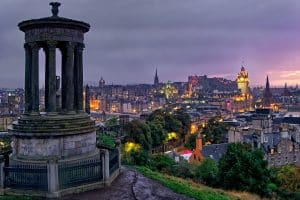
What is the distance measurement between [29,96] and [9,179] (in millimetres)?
5058

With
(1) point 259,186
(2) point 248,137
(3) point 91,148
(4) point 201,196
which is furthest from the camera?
(2) point 248,137

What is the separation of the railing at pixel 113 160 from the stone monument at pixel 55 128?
0.18 ft

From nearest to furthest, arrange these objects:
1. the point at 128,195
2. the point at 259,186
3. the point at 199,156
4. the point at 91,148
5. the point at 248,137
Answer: the point at 128,195 < the point at 91,148 < the point at 259,186 < the point at 199,156 < the point at 248,137

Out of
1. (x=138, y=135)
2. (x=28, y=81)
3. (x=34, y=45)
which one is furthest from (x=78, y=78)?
(x=138, y=135)

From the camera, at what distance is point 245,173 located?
1106 inches

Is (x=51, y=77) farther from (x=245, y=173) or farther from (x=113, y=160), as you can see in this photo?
(x=245, y=173)

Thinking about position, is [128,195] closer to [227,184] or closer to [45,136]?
[45,136]

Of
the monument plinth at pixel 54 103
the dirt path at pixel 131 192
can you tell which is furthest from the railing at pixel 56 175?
the monument plinth at pixel 54 103

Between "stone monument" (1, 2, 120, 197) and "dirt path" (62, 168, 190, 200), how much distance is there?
64 cm

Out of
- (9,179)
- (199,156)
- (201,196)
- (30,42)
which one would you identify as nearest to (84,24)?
(30,42)

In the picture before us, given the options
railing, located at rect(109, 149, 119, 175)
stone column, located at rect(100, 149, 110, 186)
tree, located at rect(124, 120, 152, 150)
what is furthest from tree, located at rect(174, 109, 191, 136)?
stone column, located at rect(100, 149, 110, 186)

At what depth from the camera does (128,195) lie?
17719 millimetres

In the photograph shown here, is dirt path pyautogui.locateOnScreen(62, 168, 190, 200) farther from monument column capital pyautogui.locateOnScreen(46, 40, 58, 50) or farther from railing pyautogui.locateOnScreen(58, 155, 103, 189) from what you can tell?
monument column capital pyautogui.locateOnScreen(46, 40, 58, 50)

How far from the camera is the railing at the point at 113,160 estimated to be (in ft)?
65.8
